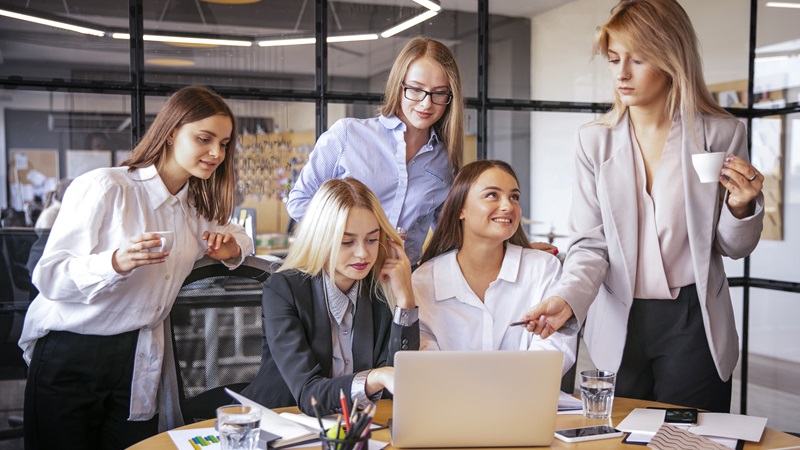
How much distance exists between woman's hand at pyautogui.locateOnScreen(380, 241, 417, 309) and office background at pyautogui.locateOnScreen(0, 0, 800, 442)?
146 cm

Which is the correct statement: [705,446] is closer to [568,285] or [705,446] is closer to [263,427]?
[568,285]

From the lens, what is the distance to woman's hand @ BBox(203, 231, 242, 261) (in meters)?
2.51

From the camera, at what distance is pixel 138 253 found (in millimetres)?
2254

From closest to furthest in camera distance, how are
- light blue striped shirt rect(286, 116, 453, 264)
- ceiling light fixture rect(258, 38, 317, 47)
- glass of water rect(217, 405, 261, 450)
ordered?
glass of water rect(217, 405, 261, 450) < light blue striped shirt rect(286, 116, 453, 264) < ceiling light fixture rect(258, 38, 317, 47)

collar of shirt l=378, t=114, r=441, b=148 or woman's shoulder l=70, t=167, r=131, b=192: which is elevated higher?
collar of shirt l=378, t=114, r=441, b=148

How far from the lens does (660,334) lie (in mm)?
2365

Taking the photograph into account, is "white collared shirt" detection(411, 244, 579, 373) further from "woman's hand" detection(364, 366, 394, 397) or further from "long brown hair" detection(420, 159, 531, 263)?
"woman's hand" detection(364, 366, 394, 397)

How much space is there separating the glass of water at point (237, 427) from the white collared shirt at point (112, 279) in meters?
0.83

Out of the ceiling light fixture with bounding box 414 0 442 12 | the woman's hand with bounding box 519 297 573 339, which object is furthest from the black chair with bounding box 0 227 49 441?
the woman's hand with bounding box 519 297 573 339

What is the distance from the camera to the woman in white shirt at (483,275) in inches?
102

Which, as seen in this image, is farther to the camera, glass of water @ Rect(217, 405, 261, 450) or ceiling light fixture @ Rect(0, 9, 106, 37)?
ceiling light fixture @ Rect(0, 9, 106, 37)

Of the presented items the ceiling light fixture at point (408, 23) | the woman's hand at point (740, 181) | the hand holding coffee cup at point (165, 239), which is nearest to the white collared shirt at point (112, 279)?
the hand holding coffee cup at point (165, 239)

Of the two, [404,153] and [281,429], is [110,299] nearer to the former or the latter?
[281,429]

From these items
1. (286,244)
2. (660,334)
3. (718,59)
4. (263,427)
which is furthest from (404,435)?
(718,59)
